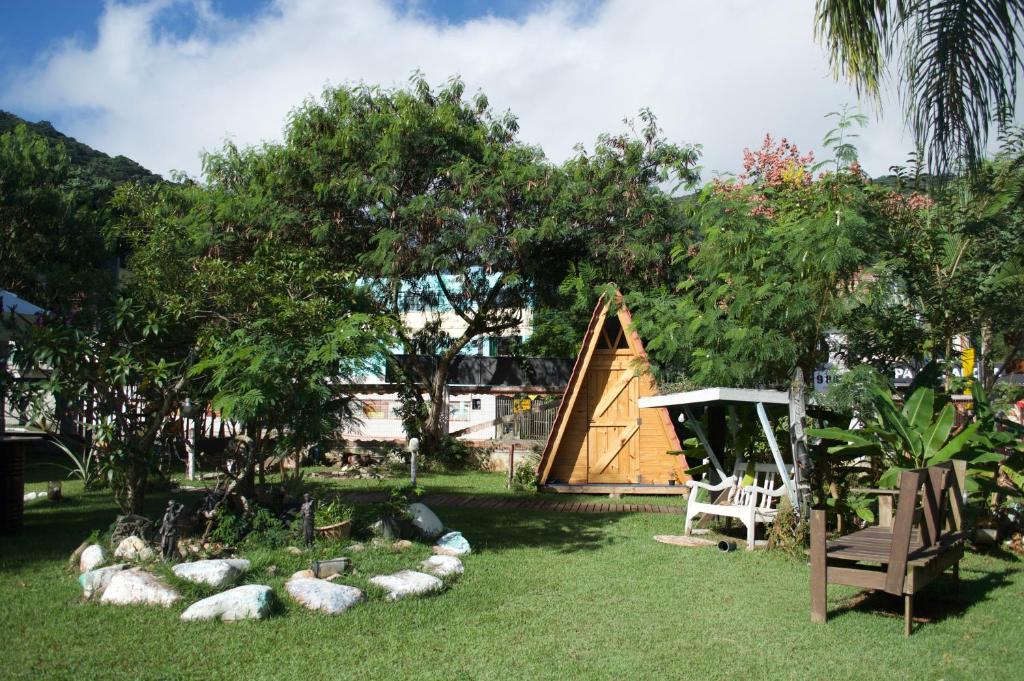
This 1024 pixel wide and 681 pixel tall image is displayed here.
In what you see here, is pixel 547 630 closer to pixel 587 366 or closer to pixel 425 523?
pixel 425 523

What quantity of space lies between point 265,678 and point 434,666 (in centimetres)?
101

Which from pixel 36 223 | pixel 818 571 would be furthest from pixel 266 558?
pixel 36 223

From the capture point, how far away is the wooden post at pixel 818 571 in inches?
246

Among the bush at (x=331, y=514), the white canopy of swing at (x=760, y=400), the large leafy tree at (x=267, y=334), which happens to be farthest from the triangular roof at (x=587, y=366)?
the bush at (x=331, y=514)

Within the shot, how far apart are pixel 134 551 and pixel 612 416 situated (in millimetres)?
9354

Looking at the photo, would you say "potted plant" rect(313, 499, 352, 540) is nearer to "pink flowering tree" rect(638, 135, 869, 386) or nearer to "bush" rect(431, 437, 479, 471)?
"pink flowering tree" rect(638, 135, 869, 386)

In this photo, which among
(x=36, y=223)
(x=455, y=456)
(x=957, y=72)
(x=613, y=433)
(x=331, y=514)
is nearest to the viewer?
(x=957, y=72)

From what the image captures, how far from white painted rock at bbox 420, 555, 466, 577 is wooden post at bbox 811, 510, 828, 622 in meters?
3.11

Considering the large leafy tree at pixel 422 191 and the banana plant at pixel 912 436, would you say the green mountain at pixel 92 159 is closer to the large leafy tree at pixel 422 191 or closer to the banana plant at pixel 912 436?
the large leafy tree at pixel 422 191

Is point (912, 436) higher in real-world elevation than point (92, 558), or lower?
higher

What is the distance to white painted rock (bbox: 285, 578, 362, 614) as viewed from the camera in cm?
632

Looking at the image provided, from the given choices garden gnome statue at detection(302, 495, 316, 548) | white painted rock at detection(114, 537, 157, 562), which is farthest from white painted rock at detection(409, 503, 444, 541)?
white painted rock at detection(114, 537, 157, 562)

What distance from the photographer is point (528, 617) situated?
6480 mm

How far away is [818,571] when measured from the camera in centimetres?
635
